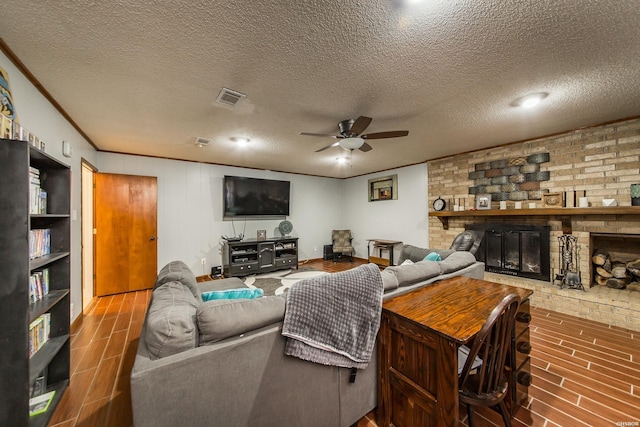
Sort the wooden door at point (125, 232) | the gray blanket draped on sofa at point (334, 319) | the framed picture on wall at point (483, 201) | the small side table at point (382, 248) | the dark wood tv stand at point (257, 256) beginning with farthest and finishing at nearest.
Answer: the small side table at point (382, 248), the dark wood tv stand at point (257, 256), the framed picture on wall at point (483, 201), the wooden door at point (125, 232), the gray blanket draped on sofa at point (334, 319)

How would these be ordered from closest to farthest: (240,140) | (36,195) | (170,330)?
(170,330) < (36,195) < (240,140)

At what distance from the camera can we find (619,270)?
3.09 m

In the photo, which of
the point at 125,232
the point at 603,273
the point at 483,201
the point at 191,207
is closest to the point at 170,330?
the point at 125,232

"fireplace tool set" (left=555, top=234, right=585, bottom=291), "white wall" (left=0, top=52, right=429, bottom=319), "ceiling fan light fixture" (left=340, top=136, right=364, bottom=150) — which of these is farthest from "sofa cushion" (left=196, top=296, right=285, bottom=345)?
"fireplace tool set" (left=555, top=234, right=585, bottom=291)

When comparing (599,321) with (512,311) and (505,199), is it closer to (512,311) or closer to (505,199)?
(505,199)

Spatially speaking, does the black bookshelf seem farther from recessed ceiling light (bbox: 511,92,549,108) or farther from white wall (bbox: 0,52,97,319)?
recessed ceiling light (bbox: 511,92,549,108)

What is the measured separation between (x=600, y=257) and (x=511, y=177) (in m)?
1.45

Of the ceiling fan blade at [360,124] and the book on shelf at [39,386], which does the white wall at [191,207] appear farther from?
the ceiling fan blade at [360,124]

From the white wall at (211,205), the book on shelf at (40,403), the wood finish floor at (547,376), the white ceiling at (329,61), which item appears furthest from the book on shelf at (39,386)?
the white ceiling at (329,61)

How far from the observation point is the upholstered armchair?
648cm

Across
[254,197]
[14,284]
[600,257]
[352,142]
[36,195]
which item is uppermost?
[352,142]

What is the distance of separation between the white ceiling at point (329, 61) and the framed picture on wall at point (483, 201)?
1.32 m

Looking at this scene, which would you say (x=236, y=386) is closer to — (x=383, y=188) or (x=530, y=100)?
(x=530, y=100)

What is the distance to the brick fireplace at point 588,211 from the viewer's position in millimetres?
2848
